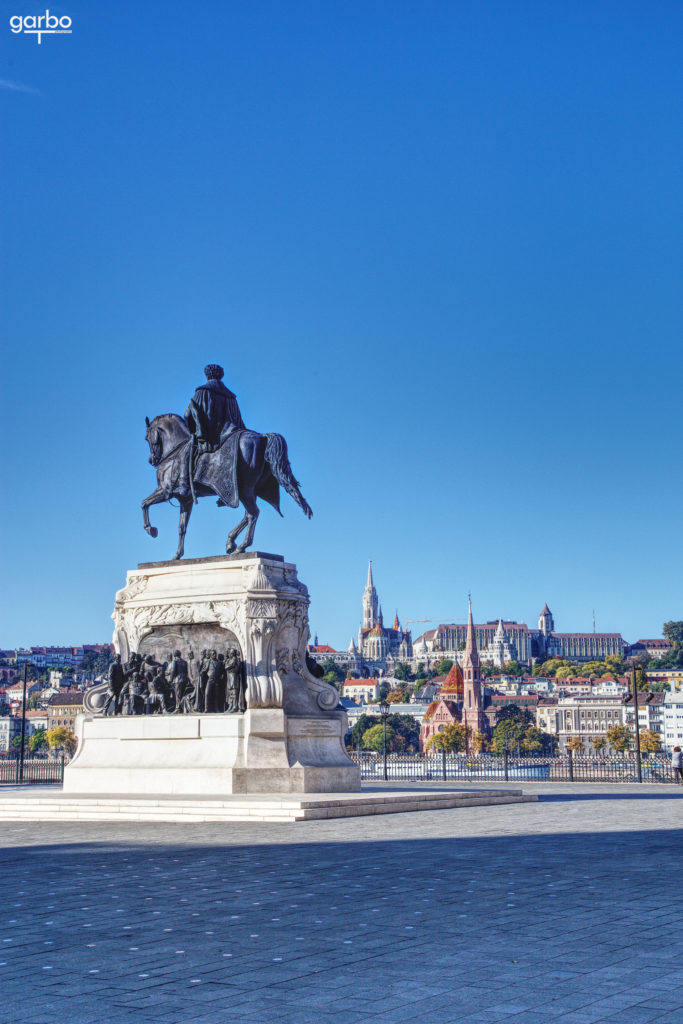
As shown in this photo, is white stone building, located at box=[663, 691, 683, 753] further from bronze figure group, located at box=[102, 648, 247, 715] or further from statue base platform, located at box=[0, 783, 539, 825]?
bronze figure group, located at box=[102, 648, 247, 715]

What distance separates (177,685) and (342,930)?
1541 cm

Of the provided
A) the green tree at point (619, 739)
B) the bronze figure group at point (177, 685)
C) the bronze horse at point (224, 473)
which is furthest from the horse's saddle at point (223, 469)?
the green tree at point (619, 739)

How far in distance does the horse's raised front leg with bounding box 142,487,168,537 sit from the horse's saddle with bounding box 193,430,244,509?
979mm

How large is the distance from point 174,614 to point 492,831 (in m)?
9.36

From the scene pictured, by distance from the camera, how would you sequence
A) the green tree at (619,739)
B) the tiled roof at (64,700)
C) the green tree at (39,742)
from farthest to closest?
the green tree at (619,739) < the tiled roof at (64,700) < the green tree at (39,742)

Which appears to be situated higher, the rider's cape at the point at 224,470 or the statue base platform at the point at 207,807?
the rider's cape at the point at 224,470

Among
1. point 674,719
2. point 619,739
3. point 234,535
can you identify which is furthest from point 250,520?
point 674,719

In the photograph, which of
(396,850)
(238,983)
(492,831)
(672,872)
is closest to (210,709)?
(492,831)

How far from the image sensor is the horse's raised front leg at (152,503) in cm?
2602

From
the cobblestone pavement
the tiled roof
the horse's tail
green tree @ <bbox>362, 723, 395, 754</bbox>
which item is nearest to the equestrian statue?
the horse's tail

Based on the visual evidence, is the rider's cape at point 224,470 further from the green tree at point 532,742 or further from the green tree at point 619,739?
the green tree at point 532,742

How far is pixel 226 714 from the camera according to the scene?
22812 mm

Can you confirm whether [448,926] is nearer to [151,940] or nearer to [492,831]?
[151,940]

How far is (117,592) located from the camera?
25812 millimetres
